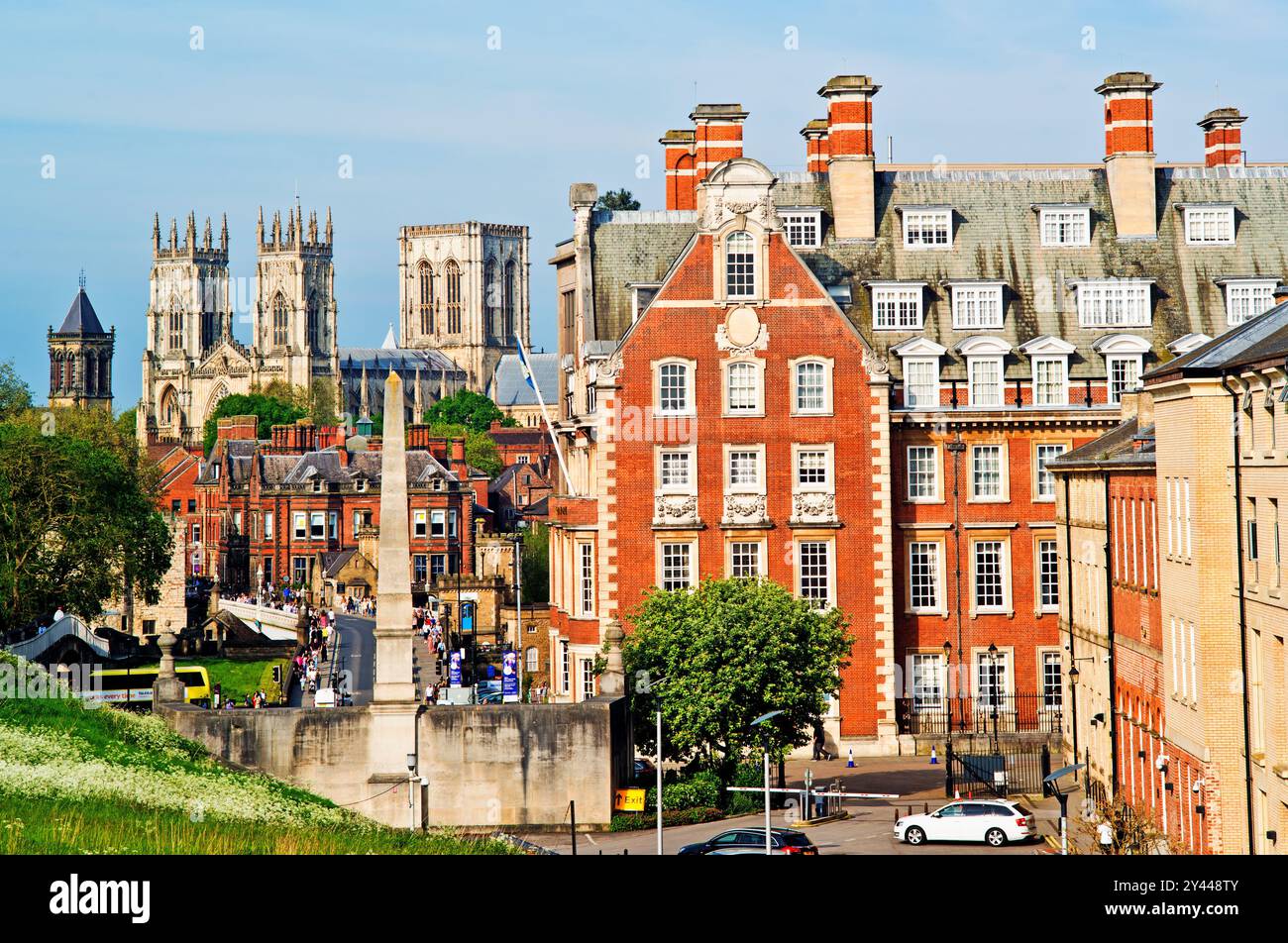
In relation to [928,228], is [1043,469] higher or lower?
lower

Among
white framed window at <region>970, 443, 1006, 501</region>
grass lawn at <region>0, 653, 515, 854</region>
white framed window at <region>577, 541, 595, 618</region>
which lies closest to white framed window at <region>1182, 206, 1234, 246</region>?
white framed window at <region>970, 443, 1006, 501</region>

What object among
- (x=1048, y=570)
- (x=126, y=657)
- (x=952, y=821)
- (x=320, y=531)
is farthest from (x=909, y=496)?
(x=320, y=531)

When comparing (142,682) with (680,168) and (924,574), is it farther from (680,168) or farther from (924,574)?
(924,574)

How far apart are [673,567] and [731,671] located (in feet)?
32.6

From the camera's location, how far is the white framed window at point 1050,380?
6606 cm

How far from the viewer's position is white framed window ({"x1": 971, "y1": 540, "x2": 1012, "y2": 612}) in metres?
64.9

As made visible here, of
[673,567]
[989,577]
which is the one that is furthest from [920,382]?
[673,567]

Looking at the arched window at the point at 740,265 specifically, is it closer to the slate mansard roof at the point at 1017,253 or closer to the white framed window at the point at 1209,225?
the slate mansard roof at the point at 1017,253

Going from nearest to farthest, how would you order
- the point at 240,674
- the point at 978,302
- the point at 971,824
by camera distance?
the point at 971,824 → the point at 978,302 → the point at 240,674

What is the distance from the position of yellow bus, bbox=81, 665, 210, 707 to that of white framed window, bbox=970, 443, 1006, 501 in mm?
29521

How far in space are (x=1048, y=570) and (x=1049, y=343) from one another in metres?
7.48

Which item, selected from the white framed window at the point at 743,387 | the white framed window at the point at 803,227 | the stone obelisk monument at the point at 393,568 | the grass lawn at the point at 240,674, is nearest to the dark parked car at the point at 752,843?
the stone obelisk monument at the point at 393,568

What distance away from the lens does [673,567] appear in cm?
6359

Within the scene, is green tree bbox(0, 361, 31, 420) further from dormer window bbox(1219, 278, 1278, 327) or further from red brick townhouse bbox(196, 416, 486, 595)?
dormer window bbox(1219, 278, 1278, 327)
